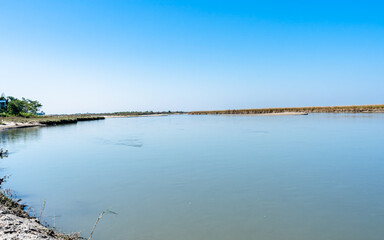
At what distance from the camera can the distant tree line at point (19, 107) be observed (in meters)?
58.8

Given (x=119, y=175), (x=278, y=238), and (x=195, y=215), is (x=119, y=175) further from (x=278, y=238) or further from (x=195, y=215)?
(x=278, y=238)

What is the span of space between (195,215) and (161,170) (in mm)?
4810

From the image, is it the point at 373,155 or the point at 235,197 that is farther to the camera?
the point at 373,155

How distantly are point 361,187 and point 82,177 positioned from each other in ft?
31.2

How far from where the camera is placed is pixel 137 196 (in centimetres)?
726

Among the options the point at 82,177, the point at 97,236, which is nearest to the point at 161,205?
the point at 97,236

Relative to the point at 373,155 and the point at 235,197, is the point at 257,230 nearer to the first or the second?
the point at 235,197

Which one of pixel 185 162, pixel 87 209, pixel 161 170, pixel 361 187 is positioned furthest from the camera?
pixel 185 162

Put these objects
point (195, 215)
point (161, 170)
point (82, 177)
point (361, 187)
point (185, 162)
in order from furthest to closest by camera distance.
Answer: point (185, 162)
point (161, 170)
point (82, 177)
point (361, 187)
point (195, 215)

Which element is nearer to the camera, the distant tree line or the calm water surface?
the calm water surface

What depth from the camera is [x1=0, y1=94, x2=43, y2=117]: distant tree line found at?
193 feet

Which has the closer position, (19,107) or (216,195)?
(216,195)

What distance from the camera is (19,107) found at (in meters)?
60.7

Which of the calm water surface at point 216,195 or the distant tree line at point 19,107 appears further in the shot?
the distant tree line at point 19,107
